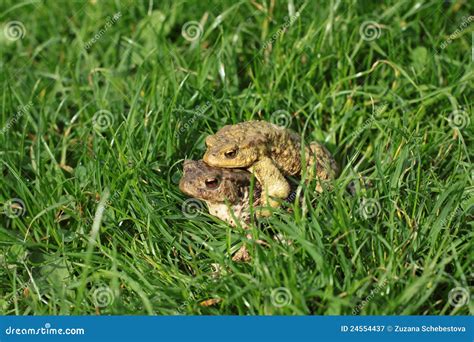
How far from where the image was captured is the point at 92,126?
5.59 m

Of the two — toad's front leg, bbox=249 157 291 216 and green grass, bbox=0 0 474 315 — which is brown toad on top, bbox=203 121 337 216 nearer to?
toad's front leg, bbox=249 157 291 216

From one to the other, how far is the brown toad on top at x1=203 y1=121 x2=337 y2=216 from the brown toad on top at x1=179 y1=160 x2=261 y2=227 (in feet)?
0.23

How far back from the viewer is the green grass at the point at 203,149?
420 centimetres

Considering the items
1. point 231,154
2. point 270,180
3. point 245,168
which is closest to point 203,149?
point 245,168

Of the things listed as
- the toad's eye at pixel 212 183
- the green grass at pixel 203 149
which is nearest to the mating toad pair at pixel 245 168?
the toad's eye at pixel 212 183

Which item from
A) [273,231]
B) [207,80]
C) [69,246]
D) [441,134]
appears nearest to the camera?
[273,231]

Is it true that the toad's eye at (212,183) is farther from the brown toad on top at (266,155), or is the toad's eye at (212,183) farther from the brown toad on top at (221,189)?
the brown toad on top at (266,155)

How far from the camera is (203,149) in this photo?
5.39 metres

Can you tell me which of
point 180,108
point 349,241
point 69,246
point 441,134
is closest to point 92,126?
point 180,108

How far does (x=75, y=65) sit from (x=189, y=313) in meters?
3.47

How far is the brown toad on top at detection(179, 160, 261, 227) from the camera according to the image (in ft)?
15.5

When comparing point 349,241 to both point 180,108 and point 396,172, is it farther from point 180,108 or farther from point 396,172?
point 180,108

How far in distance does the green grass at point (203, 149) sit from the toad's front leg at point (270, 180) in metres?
→ 0.22

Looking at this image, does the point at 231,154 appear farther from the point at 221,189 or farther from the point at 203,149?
the point at 203,149
